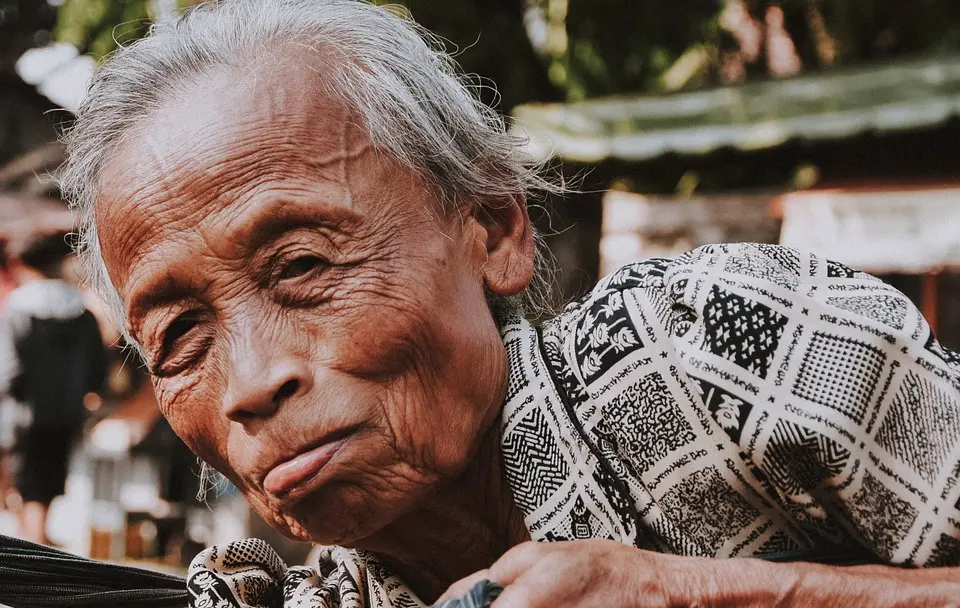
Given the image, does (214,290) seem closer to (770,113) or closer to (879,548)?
(879,548)

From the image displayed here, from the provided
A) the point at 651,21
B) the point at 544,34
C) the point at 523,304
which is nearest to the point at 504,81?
the point at 544,34

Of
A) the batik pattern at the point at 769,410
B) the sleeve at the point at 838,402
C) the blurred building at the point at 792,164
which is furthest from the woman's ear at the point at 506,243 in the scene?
the blurred building at the point at 792,164

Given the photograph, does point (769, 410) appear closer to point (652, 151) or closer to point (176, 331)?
point (176, 331)

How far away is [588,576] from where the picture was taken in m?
1.24

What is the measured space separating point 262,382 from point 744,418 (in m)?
0.66

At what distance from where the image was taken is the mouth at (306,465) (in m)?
1.41

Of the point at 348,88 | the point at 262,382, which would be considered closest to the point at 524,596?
the point at 262,382

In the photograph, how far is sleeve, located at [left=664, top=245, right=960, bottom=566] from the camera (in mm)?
1315

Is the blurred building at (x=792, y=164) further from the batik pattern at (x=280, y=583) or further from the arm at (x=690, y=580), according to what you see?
the arm at (x=690, y=580)

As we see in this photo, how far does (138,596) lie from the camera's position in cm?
187

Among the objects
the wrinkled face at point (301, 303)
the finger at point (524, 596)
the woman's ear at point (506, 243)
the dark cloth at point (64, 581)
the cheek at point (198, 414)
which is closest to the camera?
the finger at point (524, 596)

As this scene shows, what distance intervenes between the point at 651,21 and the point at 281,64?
741cm

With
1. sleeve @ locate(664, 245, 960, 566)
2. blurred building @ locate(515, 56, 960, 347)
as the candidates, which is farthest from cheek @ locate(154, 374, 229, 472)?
blurred building @ locate(515, 56, 960, 347)

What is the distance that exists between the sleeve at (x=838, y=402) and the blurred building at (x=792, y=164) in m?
3.99
